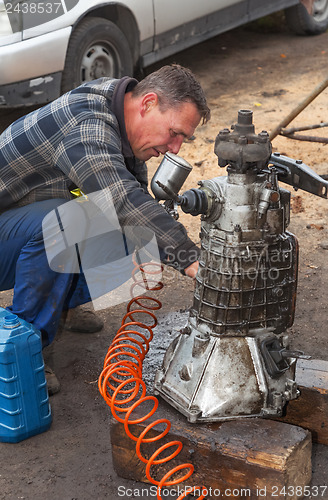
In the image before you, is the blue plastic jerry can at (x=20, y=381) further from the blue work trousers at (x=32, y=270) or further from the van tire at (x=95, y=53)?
the van tire at (x=95, y=53)

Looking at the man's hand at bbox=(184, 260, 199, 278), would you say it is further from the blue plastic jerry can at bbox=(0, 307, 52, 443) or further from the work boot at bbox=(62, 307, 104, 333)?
the work boot at bbox=(62, 307, 104, 333)

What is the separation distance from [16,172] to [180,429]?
1381mm

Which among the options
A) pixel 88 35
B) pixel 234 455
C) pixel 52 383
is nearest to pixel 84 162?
pixel 52 383

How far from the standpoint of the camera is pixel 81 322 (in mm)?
3641

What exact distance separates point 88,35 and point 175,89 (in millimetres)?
3023

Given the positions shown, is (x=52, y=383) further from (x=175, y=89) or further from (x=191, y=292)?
(x=175, y=89)

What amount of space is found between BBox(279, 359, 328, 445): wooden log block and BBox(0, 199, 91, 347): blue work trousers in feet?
3.62

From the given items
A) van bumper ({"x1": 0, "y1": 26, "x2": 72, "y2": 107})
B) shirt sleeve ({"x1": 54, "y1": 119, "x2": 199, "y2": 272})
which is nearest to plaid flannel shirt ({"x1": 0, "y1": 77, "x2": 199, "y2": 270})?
shirt sleeve ({"x1": 54, "y1": 119, "x2": 199, "y2": 272})

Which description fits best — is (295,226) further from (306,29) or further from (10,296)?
(306,29)

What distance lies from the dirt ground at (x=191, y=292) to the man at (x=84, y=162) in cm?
29

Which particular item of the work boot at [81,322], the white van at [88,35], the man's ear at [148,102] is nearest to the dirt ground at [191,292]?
the work boot at [81,322]

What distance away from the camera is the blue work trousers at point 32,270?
9.93 ft

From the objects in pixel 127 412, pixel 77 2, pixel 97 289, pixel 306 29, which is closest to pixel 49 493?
pixel 127 412

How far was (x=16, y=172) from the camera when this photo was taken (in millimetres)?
3098
